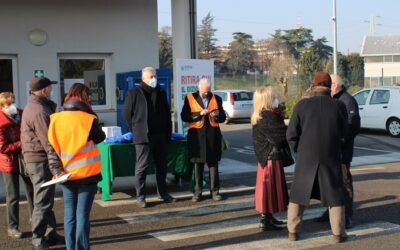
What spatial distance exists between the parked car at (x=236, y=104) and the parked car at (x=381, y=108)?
7.25 meters

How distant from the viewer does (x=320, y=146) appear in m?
5.81

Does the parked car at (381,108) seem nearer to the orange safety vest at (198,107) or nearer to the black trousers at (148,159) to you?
the orange safety vest at (198,107)

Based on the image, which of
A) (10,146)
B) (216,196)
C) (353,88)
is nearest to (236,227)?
(216,196)

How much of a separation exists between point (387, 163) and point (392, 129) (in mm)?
5368

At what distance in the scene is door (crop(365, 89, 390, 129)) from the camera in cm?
1767

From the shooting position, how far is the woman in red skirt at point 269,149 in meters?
6.42

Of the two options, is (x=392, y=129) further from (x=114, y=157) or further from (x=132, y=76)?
(x=114, y=157)

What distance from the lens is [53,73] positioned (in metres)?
11.2

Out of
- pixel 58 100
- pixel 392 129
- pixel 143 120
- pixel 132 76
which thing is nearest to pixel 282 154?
pixel 143 120

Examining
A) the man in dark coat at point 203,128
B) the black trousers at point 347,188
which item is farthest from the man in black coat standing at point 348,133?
the man in dark coat at point 203,128

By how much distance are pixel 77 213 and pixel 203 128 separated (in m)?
3.49

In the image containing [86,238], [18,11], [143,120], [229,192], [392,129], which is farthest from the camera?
[392,129]

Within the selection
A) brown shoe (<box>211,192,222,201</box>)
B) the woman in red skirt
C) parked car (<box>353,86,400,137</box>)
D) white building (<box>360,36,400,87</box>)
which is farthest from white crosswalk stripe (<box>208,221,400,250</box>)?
white building (<box>360,36,400,87</box>)

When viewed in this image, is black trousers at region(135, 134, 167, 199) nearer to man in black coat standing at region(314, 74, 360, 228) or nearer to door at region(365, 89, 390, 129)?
man in black coat standing at region(314, 74, 360, 228)
